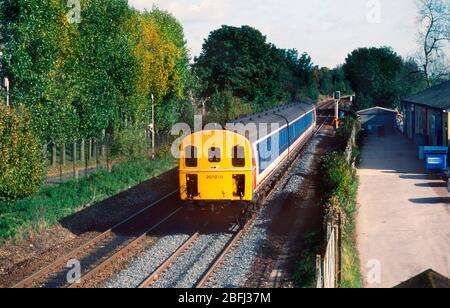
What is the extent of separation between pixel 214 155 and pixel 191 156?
0.66 meters

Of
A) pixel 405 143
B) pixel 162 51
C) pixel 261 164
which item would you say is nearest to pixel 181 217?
pixel 261 164

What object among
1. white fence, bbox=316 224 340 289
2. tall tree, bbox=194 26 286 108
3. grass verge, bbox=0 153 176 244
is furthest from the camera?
tall tree, bbox=194 26 286 108

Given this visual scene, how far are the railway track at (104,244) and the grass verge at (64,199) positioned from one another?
1.78 metres

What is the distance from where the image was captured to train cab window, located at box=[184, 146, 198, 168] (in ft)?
50.1

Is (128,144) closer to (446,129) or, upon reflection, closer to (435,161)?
(435,161)

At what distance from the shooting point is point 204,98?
52844mm

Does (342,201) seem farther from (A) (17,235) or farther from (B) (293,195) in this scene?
(A) (17,235)

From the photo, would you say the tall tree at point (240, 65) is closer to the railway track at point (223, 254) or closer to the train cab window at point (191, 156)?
the railway track at point (223, 254)

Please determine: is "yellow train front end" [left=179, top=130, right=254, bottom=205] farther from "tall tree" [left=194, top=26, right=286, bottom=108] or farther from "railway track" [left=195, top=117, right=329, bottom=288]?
"tall tree" [left=194, top=26, right=286, bottom=108]

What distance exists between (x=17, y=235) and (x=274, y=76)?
45.7 meters

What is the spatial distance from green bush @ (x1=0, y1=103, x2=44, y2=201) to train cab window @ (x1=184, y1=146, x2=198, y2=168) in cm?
445

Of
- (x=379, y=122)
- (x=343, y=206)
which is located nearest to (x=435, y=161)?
(x=343, y=206)

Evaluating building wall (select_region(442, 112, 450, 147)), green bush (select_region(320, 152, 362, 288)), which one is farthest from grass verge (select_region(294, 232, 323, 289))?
building wall (select_region(442, 112, 450, 147))

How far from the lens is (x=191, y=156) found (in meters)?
15.3
